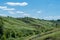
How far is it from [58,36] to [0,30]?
104m

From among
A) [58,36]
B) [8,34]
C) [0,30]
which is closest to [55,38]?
[58,36]

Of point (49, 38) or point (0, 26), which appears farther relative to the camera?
point (0, 26)

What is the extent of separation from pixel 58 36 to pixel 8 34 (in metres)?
94.6

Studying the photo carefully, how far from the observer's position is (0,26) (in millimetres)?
163500

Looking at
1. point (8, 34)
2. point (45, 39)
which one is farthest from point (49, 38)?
point (8, 34)

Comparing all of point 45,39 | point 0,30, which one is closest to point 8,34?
point 0,30

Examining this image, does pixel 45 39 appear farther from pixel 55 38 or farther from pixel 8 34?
pixel 8 34

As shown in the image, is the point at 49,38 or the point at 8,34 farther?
the point at 8,34

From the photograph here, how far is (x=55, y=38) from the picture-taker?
6272 centimetres

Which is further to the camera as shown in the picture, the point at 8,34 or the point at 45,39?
the point at 8,34

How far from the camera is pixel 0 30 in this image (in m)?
162

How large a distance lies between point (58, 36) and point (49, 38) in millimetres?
3192

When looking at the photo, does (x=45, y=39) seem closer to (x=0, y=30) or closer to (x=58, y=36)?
(x=58, y=36)

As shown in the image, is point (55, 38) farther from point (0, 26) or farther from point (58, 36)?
point (0, 26)
